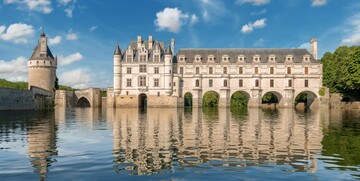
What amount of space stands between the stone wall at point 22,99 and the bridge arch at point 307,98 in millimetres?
51158

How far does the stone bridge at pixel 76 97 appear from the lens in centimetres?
7869

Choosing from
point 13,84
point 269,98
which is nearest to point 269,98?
point 269,98

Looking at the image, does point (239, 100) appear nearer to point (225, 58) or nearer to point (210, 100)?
point (210, 100)

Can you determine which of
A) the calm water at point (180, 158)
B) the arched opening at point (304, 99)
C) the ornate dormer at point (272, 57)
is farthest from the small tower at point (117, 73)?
the calm water at point (180, 158)

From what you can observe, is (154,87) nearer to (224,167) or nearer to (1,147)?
(1,147)

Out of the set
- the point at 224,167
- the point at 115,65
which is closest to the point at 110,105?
the point at 115,65

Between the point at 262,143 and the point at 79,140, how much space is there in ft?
31.2

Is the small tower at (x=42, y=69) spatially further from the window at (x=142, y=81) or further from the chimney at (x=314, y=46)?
the chimney at (x=314, y=46)

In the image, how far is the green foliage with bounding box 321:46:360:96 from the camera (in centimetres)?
6131

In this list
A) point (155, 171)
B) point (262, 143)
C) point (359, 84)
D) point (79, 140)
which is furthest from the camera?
point (359, 84)

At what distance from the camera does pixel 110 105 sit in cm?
7112

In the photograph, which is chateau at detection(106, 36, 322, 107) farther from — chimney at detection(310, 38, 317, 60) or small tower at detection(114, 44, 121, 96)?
chimney at detection(310, 38, 317, 60)

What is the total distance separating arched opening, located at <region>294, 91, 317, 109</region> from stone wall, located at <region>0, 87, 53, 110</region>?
52.2 meters

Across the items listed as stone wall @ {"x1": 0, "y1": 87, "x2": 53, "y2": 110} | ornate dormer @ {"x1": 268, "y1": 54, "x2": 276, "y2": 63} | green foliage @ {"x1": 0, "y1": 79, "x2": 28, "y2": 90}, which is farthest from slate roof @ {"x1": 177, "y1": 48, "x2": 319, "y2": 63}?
green foliage @ {"x1": 0, "y1": 79, "x2": 28, "y2": 90}
